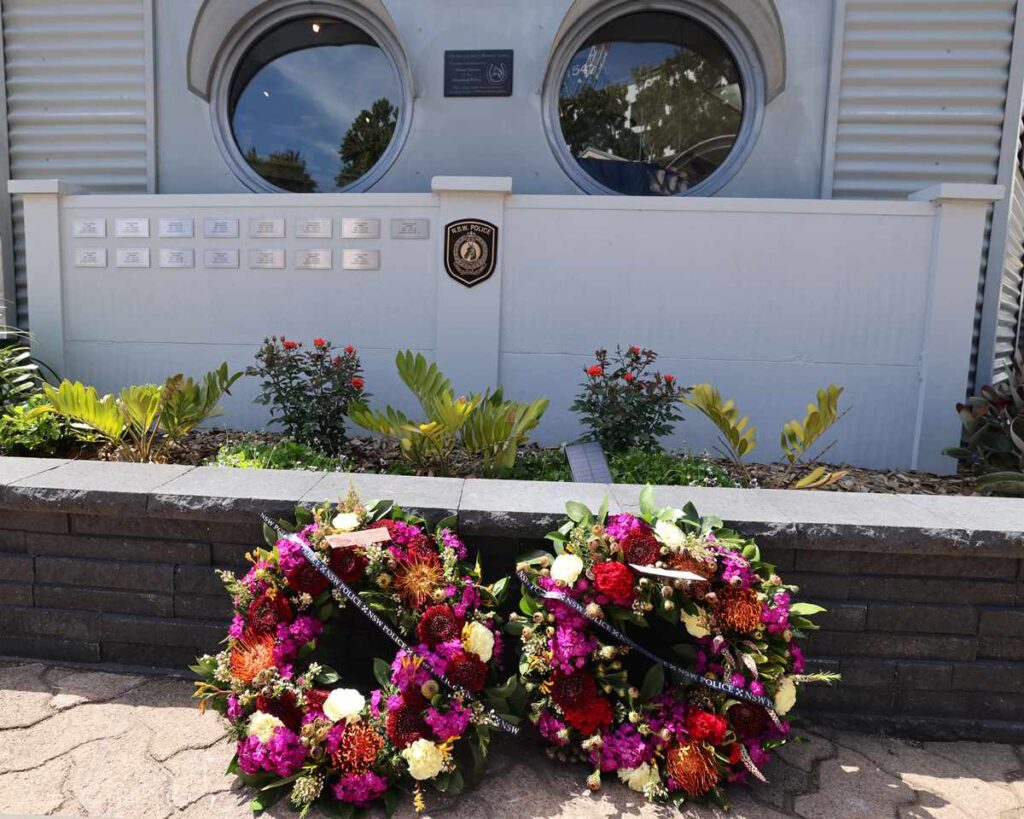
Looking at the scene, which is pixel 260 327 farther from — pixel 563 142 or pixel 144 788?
pixel 144 788

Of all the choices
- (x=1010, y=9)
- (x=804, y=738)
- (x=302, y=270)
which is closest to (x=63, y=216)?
(x=302, y=270)

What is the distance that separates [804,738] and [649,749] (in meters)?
0.50

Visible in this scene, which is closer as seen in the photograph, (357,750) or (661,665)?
(357,750)

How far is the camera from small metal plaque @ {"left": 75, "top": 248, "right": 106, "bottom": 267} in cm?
480

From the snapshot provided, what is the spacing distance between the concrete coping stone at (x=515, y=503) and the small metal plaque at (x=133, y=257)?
2.67 meters

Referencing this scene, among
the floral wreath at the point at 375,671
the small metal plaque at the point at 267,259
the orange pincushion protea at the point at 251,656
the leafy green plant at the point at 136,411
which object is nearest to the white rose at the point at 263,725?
the floral wreath at the point at 375,671

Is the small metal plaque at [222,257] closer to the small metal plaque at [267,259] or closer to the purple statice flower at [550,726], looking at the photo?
the small metal plaque at [267,259]

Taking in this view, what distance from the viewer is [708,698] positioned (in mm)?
1823

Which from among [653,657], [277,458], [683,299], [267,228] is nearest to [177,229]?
[267,228]

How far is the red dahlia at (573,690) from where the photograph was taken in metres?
1.83

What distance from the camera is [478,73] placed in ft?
16.8

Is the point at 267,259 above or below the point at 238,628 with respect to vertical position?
above

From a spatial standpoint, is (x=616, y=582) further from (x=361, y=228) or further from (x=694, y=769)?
(x=361, y=228)

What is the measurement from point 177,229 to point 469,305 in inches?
86.5
